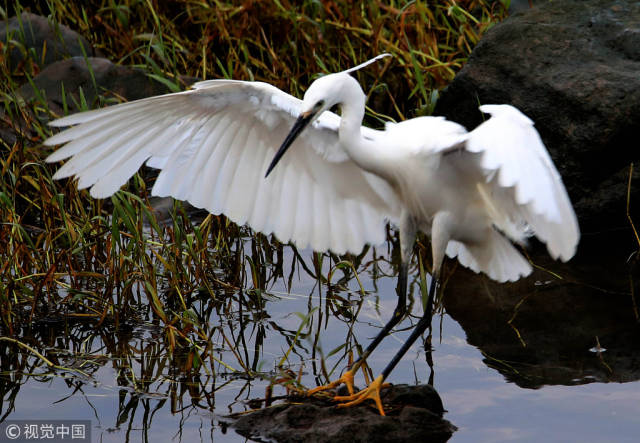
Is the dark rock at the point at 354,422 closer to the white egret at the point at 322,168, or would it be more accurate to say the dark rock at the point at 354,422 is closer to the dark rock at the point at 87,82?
the white egret at the point at 322,168

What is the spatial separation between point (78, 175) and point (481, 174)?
145 cm

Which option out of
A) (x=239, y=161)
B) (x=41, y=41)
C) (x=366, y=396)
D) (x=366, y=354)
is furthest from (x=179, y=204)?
(x=41, y=41)

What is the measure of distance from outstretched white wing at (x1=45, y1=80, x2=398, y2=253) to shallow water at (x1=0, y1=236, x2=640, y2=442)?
46cm

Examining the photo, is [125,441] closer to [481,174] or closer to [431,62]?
[481,174]

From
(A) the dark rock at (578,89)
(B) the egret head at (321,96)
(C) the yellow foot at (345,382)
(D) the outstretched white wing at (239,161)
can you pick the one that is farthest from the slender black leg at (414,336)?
(A) the dark rock at (578,89)

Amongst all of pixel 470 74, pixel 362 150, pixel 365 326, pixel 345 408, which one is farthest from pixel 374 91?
pixel 345 408

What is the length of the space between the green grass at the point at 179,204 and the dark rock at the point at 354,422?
15.2 inches

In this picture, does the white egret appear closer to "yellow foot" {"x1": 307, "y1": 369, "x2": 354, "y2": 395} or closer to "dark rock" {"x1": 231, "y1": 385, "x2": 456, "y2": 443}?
"yellow foot" {"x1": 307, "y1": 369, "x2": 354, "y2": 395}

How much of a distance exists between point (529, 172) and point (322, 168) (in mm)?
1252

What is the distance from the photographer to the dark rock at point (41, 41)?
5.89 meters

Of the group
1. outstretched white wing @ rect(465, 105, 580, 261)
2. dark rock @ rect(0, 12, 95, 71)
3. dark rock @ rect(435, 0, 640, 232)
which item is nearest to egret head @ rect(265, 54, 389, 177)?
outstretched white wing @ rect(465, 105, 580, 261)

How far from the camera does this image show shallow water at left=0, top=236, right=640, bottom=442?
10.6 feet

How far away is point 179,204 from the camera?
4.20 metres

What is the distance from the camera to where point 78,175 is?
342 cm
